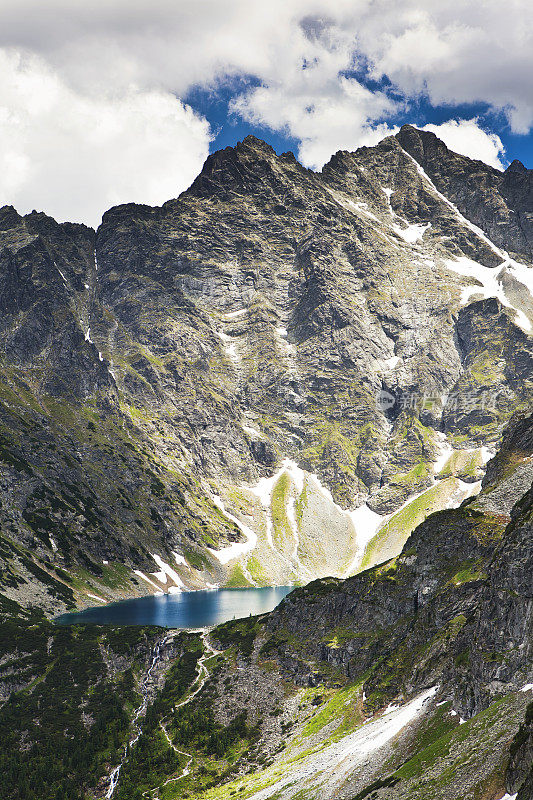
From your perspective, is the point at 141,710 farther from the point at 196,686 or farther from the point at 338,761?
the point at 338,761

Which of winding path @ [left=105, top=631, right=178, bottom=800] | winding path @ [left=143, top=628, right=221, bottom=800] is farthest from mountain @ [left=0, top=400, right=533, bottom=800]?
winding path @ [left=105, top=631, right=178, bottom=800]

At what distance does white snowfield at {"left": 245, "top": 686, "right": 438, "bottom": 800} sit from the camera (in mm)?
63875

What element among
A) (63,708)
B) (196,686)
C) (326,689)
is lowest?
(326,689)

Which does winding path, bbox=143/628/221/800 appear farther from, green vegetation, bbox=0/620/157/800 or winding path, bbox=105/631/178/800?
green vegetation, bbox=0/620/157/800

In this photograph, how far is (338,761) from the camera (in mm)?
69250

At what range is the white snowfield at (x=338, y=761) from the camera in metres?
63.9

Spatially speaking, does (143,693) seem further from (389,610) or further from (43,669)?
(389,610)

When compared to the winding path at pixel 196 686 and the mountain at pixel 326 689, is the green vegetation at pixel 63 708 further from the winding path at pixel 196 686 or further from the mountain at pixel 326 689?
the winding path at pixel 196 686

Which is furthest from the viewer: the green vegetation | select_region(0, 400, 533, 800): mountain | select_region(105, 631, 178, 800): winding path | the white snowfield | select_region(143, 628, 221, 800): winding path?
the green vegetation

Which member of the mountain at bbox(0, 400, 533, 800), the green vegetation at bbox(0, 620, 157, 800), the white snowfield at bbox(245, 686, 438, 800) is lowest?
the white snowfield at bbox(245, 686, 438, 800)

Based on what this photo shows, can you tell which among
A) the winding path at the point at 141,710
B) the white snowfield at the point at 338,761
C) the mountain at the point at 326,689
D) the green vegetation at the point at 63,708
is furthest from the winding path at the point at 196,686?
the white snowfield at the point at 338,761

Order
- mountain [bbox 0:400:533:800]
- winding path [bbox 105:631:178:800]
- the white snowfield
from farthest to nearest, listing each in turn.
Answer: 1. winding path [bbox 105:631:178:800]
2. the white snowfield
3. mountain [bbox 0:400:533:800]

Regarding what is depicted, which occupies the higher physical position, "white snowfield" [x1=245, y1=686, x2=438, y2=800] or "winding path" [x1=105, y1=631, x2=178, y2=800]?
"winding path" [x1=105, y1=631, x2=178, y2=800]

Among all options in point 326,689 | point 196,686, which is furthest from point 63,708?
point 326,689
